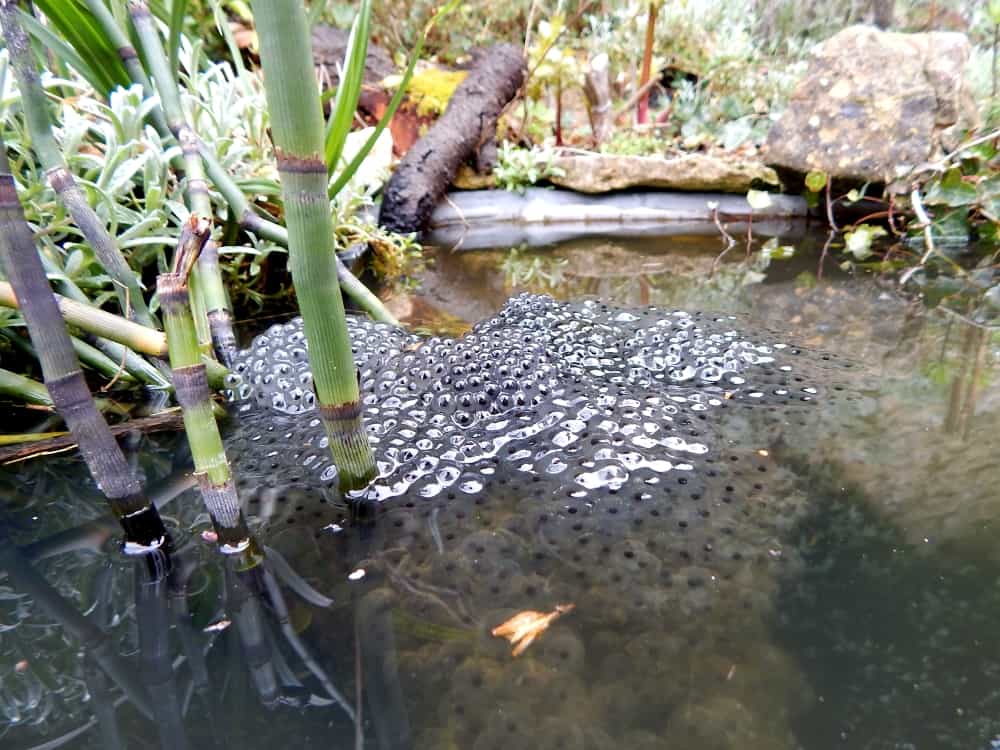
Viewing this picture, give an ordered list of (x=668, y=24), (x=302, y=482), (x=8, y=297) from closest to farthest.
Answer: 1. (x=8, y=297)
2. (x=302, y=482)
3. (x=668, y=24)

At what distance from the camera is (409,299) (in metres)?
1.91

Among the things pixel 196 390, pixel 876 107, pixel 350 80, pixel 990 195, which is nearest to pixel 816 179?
pixel 876 107

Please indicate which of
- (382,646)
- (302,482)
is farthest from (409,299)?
(382,646)

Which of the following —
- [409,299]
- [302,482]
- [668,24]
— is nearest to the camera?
[302,482]

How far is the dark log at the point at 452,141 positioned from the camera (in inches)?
112

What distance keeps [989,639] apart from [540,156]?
296 centimetres

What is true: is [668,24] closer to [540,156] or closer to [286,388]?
[540,156]

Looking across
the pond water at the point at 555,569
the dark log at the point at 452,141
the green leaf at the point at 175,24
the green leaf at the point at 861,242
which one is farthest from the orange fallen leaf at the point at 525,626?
the dark log at the point at 452,141

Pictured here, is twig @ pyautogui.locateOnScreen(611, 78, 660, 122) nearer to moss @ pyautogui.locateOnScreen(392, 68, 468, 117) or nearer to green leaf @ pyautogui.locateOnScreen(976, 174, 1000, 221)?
moss @ pyautogui.locateOnScreen(392, 68, 468, 117)

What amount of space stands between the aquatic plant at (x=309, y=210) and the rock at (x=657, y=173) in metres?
2.64

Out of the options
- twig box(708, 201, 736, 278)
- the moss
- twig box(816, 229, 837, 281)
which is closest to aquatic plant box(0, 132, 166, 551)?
twig box(708, 201, 736, 278)

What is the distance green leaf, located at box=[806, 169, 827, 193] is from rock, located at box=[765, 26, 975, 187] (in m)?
0.06

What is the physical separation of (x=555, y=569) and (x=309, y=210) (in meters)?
0.48

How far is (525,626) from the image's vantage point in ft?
1.99
